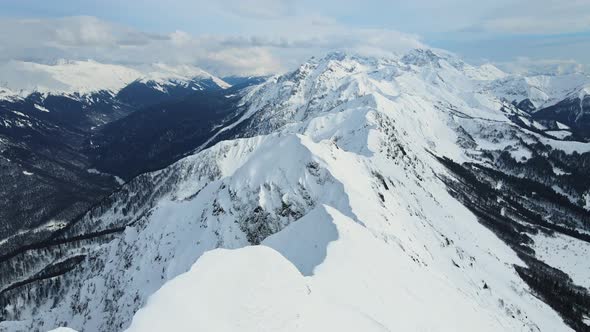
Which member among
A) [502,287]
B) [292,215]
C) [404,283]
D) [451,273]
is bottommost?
[502,287]

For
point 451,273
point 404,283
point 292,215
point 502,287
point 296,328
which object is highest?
point 296,328

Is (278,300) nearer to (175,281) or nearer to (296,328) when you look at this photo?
(296,328)

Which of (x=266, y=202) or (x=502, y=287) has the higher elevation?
(x=266, y=202)

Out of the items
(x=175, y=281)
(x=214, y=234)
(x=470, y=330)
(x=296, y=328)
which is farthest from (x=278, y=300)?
(x=214, y=234)

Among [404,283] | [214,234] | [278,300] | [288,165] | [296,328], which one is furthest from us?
[288,165]

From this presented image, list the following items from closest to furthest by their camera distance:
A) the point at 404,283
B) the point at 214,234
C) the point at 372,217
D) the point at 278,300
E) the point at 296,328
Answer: the point at 296,328, the point at 278,300, the point at 404,283, the point at 372,217, the point at 214,234

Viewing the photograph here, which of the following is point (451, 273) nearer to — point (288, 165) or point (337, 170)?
point (337, 170)

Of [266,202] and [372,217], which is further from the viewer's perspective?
[266,202]

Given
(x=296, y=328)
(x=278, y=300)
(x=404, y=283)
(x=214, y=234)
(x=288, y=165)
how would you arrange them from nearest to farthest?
(x=296, y=328) → (x=278, y=300) → (x=404, y=283) → (x=214, y=234) → (x=288, y=165)

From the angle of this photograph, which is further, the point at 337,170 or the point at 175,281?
the point at 337,170

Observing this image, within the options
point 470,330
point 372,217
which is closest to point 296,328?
point 470,330
